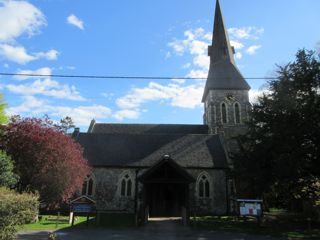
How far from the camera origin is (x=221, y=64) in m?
42.4

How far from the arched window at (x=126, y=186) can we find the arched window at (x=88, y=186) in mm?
2497

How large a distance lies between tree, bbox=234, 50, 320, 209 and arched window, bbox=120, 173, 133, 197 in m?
10.3

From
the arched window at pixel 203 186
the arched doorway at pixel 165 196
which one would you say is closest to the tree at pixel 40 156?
the arched doorway at pixel 165 196

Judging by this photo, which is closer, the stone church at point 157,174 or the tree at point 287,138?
the tree at point 287,138

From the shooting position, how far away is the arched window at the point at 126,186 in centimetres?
2698

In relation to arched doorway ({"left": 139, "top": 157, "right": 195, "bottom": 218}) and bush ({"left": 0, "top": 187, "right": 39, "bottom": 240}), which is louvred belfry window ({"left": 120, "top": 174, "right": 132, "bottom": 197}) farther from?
bush ({"left": 0, "top": 187, "right": 39, "bottom": 240})

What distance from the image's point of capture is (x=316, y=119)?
18.6 metres

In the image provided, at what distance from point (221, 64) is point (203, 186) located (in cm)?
→ 2097

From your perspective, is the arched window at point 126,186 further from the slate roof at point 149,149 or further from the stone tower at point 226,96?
the stone tower at point 226,96

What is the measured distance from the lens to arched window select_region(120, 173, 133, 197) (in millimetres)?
26984

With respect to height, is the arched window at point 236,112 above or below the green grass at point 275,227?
above

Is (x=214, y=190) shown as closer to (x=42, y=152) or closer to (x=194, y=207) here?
(x=194, y=207)

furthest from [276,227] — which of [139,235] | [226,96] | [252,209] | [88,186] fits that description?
[226,96]

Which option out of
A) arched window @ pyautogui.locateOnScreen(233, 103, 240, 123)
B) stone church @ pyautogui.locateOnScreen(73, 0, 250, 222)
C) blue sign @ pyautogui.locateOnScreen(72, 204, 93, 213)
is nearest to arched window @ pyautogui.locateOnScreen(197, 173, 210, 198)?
stone church @ pyautogui.locateOnScreen(73, 0, 250, 222)
